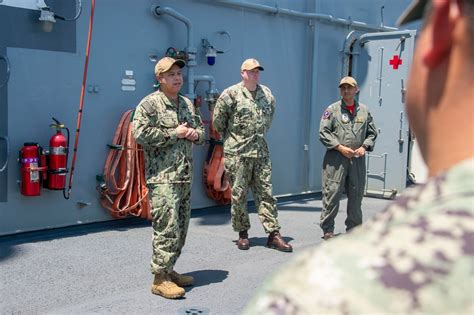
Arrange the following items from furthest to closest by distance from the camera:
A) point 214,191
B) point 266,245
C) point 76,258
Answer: point 214,191, point 266,245, point 76,258

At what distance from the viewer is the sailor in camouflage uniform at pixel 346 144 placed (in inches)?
223

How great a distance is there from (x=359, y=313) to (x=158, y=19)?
6191 mm

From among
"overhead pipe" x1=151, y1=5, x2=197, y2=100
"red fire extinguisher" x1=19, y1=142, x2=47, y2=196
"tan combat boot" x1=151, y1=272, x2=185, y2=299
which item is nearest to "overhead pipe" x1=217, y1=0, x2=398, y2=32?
"overhead pipe" x1=151, y1=5, x2=197, y2=100

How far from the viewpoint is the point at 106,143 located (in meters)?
6.15

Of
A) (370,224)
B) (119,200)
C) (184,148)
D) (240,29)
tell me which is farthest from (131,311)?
(240,29)

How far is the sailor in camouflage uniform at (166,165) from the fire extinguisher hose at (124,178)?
80.3 inches

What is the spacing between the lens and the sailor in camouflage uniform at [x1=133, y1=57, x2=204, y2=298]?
13.1ft

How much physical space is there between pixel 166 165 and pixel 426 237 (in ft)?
11.5

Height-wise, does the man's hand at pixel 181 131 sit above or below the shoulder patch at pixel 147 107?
below

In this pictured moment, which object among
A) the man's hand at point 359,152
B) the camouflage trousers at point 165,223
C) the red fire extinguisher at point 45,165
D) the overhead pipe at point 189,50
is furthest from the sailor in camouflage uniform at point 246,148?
the red fire extinguisher at point 45,165

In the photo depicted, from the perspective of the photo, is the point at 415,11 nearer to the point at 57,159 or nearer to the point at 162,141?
the point at 162,141

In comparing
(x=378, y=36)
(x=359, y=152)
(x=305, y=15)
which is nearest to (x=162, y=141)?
(x=359, y=152)

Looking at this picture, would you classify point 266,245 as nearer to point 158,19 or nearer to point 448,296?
point 158,19

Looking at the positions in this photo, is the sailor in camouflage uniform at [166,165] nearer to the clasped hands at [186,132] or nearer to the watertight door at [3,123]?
the clasped hands at [186,132]
